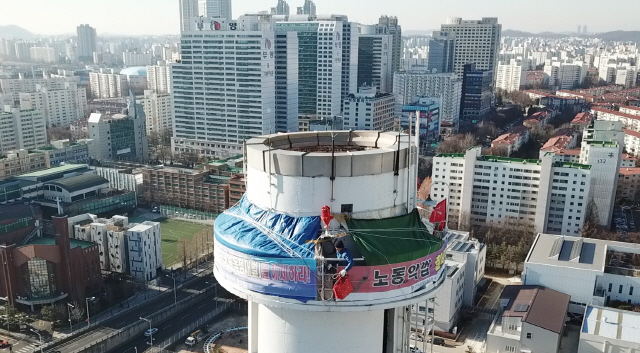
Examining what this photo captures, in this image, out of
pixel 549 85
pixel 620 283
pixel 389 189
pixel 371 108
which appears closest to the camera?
pixel 389 189

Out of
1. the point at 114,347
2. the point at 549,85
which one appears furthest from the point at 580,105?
the point at 114,347

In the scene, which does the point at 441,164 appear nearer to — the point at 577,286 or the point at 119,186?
the point at 577,286

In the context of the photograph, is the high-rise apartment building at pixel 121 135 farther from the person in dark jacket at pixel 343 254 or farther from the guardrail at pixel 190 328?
the person in dark jacket at pixel 343 254

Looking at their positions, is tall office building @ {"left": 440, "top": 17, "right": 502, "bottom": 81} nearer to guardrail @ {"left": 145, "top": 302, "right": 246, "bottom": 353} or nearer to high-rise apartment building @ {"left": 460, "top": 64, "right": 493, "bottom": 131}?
high-rise apartment building @ {"left": 460, "top": 64, "right": 493, "bottom": 131}

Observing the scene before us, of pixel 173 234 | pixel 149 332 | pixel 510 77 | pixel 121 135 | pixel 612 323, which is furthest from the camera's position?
pixel 510 77

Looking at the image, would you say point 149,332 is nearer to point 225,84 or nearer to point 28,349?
point 28,349

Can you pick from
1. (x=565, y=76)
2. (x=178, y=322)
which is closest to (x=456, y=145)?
(x=178, y=322)
